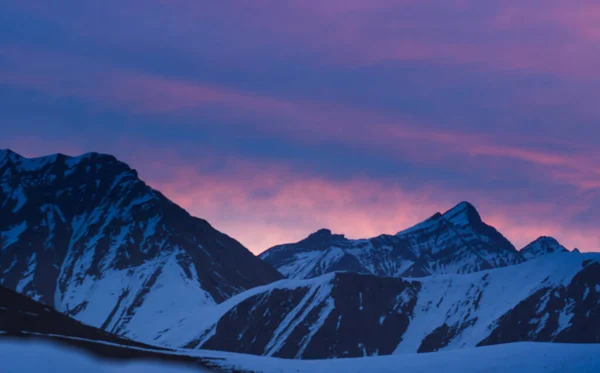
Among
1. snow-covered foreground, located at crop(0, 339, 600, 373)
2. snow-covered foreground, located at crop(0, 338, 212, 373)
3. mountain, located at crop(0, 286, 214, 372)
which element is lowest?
snow-covered foreground, located at crop(0, 338, 212, 373)

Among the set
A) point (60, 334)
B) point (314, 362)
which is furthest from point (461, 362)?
point (60, 334)

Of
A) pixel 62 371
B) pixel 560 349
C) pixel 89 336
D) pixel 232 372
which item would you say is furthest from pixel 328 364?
pixel 62 371

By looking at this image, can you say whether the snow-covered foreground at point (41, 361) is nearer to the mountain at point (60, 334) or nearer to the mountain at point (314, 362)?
the mountain at point (314, 362)

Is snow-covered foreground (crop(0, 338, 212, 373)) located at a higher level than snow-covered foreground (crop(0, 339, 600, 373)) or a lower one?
lower

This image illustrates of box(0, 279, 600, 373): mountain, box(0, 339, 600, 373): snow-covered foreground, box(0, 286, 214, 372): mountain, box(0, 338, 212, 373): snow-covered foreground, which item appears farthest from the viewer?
box(0, 286, 214, 372): mountain

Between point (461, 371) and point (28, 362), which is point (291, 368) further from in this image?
point (28, 362)

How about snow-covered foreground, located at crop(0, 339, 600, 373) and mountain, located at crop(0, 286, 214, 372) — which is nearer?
Answer: snow-covered foreground, located at crop(0, 339, 600, 373)

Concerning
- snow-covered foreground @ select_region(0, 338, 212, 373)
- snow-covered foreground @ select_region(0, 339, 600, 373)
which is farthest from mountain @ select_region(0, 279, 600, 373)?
snow-covered foreground @ select_region(0, 338, 212, 373)

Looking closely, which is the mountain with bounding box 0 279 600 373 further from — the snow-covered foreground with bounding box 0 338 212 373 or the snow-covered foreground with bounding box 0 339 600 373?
the snow-covered foreground with bounding box 0 338 212 373

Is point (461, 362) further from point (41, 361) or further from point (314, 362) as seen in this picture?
point (41, 361)

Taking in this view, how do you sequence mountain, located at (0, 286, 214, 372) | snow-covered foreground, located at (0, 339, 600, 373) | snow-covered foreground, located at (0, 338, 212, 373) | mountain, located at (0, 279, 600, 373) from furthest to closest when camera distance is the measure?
mountain, located at (0, 286, 214, 372)
mountain, located at (0, 279, 600, 373)
snow-covered foreground, located at (0, 339, 600, 373)
snow-covered foreground, located at (0, 338, 212, 373)

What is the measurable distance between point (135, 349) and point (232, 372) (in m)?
23.9

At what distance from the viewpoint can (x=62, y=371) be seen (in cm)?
3828

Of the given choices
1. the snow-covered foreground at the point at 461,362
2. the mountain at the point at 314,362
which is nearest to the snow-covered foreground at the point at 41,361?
the mountain at the point at 314,362
